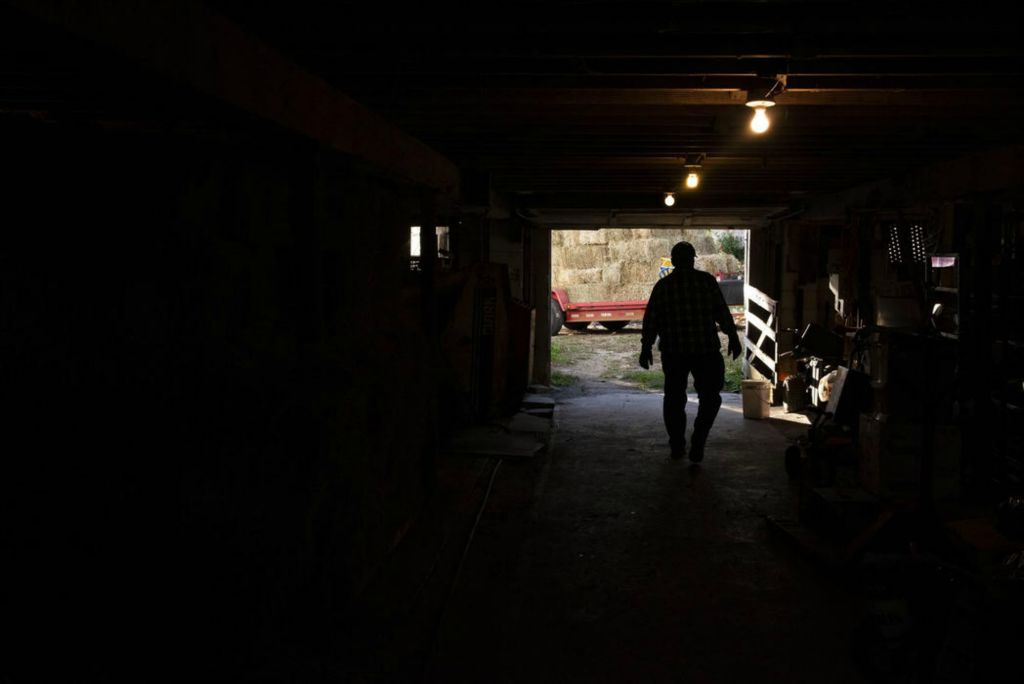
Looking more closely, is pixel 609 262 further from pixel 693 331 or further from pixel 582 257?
pixel 693 331

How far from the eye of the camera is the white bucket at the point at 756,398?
10.9 meters

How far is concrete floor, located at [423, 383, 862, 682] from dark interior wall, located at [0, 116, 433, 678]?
3.49 feet

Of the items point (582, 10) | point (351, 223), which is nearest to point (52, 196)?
point (351, 223)

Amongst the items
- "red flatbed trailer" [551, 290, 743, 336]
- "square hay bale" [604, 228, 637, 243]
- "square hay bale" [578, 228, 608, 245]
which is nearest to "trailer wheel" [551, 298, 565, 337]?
"red flatbed trailer" [551, 290, 743, 336]

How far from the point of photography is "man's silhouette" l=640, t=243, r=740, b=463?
789 centimetres

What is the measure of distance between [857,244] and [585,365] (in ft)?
27.1

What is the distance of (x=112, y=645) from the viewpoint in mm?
3248

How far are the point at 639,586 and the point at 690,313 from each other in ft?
11.3

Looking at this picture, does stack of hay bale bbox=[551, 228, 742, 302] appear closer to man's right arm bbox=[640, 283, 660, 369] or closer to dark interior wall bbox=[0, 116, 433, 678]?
man's right arm bbox=[640, 283, 660, 369]

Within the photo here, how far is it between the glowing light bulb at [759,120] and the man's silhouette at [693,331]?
8.99ft

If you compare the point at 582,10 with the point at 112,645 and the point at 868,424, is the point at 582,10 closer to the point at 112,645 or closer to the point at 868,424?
the point at 112,645

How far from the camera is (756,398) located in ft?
35.9

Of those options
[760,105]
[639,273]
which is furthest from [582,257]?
[760,105]

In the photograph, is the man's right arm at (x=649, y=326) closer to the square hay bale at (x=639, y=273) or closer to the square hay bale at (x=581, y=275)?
the square hay bale at (x=581, y=275)
